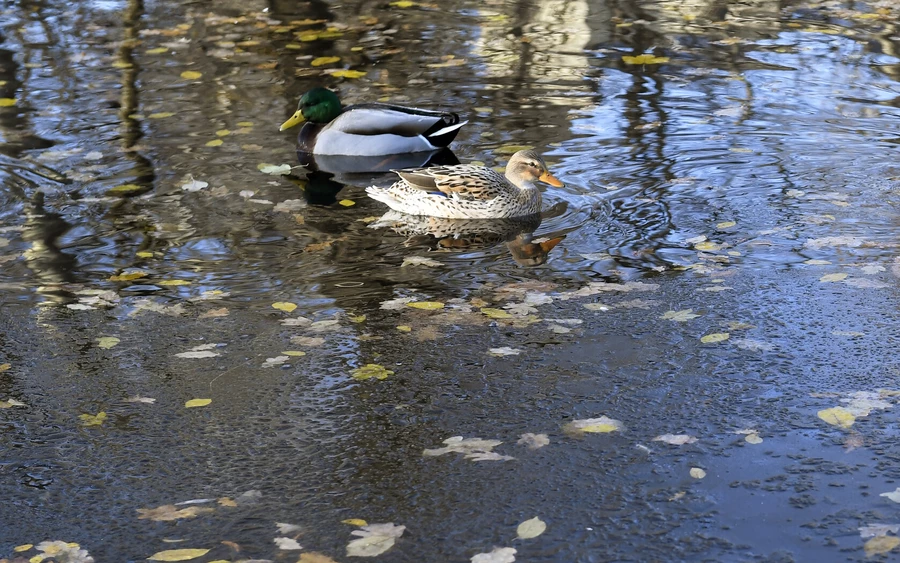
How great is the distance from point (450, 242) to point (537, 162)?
985mm

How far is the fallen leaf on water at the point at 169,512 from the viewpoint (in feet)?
14.9

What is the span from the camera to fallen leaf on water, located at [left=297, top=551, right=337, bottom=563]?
4.21 meters

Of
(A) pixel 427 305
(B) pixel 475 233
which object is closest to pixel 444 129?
(B) pixel 475 233

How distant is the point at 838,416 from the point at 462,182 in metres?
3.83

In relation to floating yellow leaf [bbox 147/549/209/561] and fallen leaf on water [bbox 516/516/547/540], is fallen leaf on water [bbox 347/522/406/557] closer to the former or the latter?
fallen leaf on water [bbox 516/516/547/540]

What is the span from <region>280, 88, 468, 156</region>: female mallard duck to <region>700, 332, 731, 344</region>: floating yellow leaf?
4.34 metres

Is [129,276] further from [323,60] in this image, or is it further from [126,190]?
[323,60]

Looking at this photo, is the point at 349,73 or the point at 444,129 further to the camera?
the point at 349,73

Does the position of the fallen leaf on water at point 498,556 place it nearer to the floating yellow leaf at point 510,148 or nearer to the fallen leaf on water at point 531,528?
the fallen leaf on water at point 531,528

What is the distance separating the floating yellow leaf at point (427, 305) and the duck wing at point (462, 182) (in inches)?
70.6

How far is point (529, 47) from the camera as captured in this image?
Answer: 43.1ft

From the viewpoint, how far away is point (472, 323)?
6270 millimetres

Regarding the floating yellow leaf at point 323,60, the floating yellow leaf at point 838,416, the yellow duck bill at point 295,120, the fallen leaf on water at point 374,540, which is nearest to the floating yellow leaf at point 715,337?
the floating yellow leaf at point 838,416

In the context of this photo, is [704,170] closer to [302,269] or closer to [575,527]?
[302,269]
